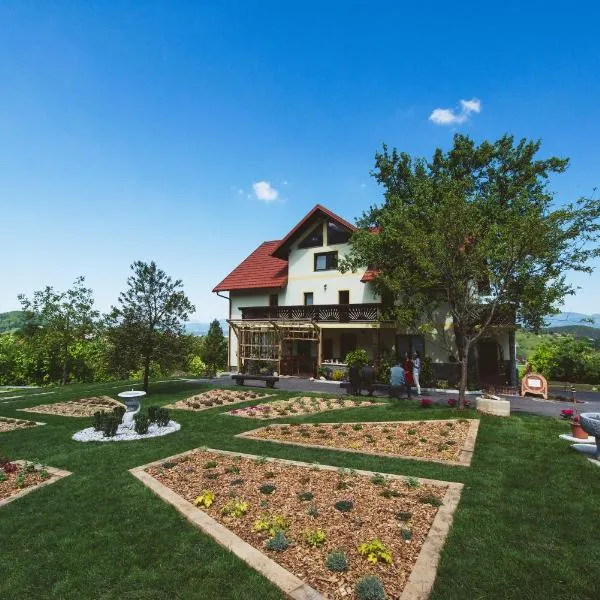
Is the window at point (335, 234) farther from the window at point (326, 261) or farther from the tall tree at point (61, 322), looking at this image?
the tall tree at point (61, 322)

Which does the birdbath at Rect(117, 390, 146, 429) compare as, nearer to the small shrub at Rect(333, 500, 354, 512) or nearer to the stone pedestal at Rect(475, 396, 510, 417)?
the small shrub at Rect(333, 500, 354, 512)

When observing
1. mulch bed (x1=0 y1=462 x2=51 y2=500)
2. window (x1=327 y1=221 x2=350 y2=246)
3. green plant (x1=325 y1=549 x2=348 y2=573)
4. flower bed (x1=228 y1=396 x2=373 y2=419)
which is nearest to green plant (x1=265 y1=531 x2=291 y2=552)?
green plant (x1=325 y1=549 x2=348 y2=573)

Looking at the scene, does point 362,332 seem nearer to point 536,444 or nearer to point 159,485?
point 536,444

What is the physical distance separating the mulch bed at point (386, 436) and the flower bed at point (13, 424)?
23.9ft

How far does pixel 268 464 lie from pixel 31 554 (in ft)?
Answer: 13.1

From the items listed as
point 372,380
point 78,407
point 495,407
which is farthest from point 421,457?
point 78,407

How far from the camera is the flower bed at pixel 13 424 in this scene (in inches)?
463

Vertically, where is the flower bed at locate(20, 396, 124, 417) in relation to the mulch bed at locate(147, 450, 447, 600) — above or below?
below

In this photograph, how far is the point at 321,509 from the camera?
5547 millimetres

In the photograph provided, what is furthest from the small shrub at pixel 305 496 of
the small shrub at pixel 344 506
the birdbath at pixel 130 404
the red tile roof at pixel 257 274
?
the red tile roof at pixel 257 274

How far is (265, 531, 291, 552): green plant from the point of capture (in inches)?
179

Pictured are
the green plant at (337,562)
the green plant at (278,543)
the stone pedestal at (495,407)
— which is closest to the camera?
the green plant at (337,562)

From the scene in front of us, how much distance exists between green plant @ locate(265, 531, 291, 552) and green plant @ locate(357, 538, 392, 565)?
86 cm

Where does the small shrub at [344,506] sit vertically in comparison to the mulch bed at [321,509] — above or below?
above
